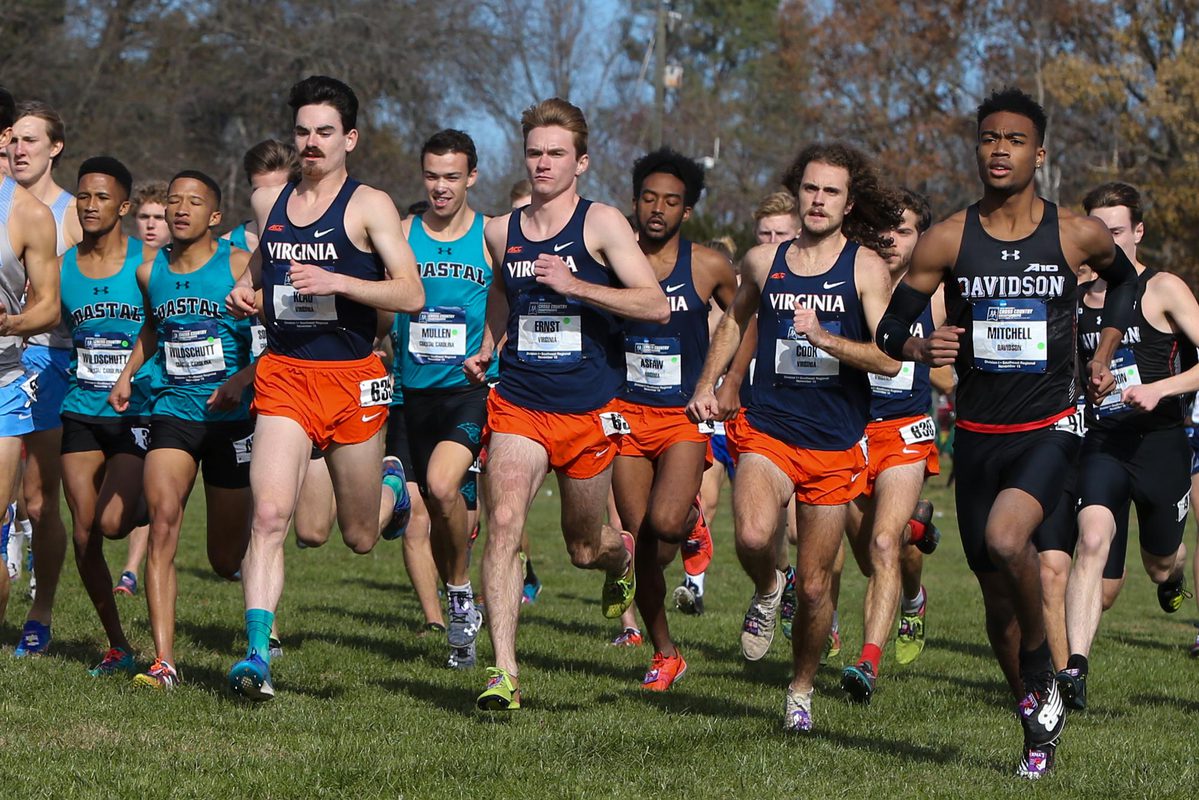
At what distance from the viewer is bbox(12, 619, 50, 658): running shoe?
8297 mm

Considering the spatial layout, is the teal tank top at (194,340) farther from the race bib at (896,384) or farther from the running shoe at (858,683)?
the race bib at (896,384)

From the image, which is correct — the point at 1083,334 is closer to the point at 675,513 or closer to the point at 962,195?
the point at 675,513

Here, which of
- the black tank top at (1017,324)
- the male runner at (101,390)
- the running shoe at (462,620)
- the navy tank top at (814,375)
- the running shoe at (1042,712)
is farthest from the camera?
the running shoe at (462,620)

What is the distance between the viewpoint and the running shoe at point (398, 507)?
30.9 ft

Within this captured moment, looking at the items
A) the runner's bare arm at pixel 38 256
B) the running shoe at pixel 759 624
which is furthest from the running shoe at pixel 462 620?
the runner's bare arm at pixel 38 256

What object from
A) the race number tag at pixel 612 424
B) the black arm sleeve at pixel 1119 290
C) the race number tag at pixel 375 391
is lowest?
the race number tag at pixel 612 424

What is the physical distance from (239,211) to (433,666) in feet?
80.2

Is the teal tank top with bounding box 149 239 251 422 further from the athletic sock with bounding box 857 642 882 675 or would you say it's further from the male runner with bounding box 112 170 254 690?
the athletic sock with bounding box 857 642 882 675

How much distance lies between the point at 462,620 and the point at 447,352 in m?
1.57

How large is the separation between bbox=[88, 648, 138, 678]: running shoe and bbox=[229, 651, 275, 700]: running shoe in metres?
1.39

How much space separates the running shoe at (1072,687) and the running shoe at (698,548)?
7.67 ft

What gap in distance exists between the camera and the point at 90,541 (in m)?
7.98

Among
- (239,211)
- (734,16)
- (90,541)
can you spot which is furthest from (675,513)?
(734,16)

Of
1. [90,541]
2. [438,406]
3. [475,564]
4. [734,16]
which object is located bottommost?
[475,564]
